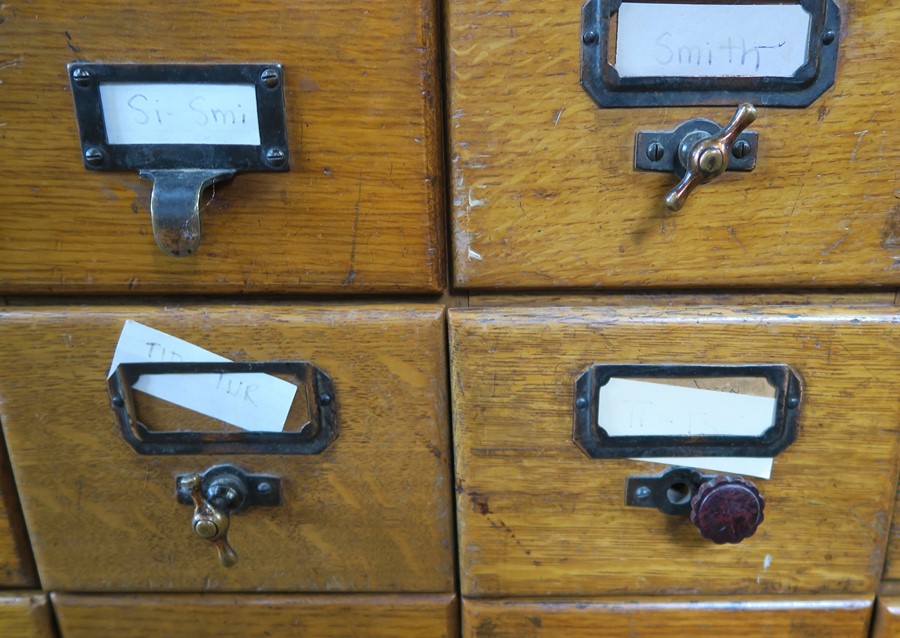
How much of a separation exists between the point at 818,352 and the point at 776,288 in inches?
1.8

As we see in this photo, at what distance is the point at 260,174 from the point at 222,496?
20 cm

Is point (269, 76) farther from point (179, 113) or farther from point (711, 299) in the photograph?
point (711, 299)

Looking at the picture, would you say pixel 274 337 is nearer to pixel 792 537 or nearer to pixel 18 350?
pixel 18 350

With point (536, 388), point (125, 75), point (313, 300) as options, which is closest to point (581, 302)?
point (536, 388)

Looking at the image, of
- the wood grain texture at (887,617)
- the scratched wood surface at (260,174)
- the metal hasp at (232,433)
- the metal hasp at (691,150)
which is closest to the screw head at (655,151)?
the metal hasp at (691,150)

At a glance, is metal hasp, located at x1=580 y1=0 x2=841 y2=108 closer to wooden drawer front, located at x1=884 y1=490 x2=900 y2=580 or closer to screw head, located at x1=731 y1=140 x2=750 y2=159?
screw head, located at x1=731 y1=140 x2=750 y2=159

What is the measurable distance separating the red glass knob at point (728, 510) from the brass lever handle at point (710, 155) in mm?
180

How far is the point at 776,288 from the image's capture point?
0.34 metres

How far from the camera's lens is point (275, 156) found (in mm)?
310

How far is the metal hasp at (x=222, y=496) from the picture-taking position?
337 mm

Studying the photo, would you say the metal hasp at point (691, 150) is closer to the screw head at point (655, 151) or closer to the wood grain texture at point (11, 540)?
the screw head at point (655, 151)

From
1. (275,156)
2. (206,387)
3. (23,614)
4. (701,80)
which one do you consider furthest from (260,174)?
(23,614)

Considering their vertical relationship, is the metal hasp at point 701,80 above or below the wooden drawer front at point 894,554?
above

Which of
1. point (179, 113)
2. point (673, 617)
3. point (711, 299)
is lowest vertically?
point (673, 617)
